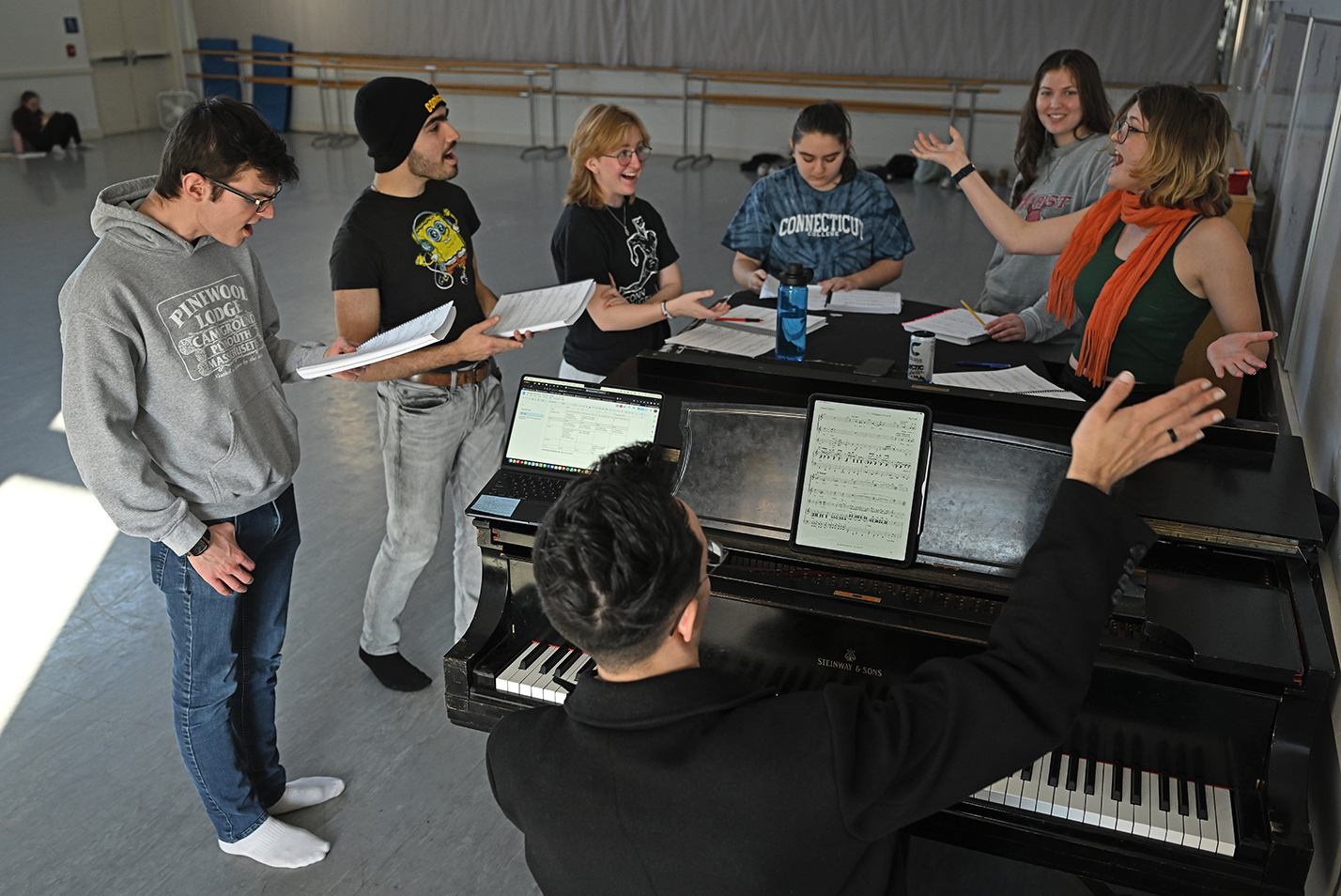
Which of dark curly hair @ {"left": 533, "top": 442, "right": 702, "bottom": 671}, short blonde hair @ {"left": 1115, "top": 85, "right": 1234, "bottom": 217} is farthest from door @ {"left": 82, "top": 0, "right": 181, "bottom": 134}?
dark curly hair @ {"left": 533, "top": 442, "right": 702, "bottom": 671}

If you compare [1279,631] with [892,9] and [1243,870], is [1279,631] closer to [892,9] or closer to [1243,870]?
[1243,870]

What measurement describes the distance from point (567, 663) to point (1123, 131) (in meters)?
1.81

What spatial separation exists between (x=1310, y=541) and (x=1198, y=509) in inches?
7.0

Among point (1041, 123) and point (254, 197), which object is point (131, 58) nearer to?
point (1041, 123)

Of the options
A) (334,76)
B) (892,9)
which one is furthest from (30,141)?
(892,9)

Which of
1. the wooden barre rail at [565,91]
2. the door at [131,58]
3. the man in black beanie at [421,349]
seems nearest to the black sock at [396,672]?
the man in black beanie at [421,349]

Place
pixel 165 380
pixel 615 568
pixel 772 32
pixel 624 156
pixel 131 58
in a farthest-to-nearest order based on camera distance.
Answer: pixel 131 58, pixel 772 32, pixel 624 156, pixel 165 380, pixel 615 568

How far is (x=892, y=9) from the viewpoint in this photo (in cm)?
1134

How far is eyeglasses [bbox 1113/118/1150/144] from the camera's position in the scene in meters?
2.37

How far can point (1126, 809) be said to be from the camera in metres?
1.56

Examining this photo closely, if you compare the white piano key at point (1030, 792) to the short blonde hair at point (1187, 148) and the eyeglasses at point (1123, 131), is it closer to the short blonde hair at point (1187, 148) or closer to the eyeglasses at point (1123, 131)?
the short blonde hair at point (1187, 148)

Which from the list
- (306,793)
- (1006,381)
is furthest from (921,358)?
(306,793)

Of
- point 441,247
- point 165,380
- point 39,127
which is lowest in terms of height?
point 39,127

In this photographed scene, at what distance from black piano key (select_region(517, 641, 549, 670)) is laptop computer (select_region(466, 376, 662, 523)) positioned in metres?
0.29
